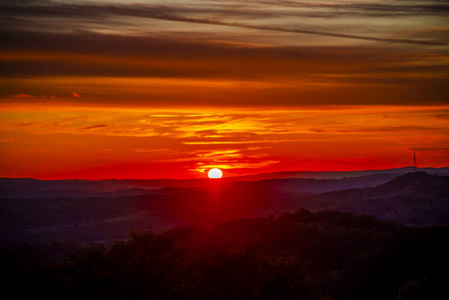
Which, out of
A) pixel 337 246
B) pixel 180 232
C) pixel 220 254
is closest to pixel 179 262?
pixel 220 254

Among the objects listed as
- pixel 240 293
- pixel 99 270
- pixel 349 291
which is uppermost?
pixel 99 270

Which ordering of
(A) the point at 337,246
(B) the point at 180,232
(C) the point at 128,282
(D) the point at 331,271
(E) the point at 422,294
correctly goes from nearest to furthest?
(C) the point at 128,282
(E) the point at 422,294
(D) the point at 331,271
(A) the point at 337,246
(B) the point at 180,232

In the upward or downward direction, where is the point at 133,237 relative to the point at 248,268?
upward

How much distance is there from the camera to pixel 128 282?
44.6 metres

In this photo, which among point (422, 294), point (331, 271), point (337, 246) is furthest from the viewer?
point (337, 246)

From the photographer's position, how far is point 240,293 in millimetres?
47188

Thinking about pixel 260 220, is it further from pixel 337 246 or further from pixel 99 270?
pixel 99 270

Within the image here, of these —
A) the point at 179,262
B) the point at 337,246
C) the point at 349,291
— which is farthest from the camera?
the point at 337,246

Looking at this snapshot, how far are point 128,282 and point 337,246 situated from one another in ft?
195

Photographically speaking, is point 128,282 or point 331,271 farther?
point 331,271

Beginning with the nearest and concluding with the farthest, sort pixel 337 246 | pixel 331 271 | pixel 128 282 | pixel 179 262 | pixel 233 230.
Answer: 1. pixel 128 282
2. pixel 179 262
3. pixel 331 271
4. pixel 337 246
5. pixel 233 230

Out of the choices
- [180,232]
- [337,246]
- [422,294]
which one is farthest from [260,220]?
[422,294]

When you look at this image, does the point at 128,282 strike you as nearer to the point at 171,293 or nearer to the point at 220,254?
the point at 171,293

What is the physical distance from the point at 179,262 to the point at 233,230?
85270 millimetres
